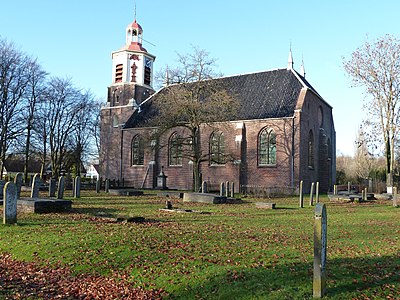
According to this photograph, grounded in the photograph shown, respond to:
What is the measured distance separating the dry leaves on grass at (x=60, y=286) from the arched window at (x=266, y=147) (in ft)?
91.9

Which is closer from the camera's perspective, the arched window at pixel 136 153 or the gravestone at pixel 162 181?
the gravestone at pixel 162 181

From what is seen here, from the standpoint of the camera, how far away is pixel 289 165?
3244 cm

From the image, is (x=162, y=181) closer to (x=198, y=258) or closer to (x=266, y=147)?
(x=266, y=147)

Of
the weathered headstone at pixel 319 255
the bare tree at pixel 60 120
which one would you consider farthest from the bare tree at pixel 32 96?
the weathered headstone at pixel 319 255

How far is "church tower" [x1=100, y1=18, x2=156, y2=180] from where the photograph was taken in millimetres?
43125

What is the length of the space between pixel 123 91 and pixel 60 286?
3878 cm

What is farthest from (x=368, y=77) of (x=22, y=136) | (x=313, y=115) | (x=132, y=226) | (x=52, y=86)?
(x=52, y=86)

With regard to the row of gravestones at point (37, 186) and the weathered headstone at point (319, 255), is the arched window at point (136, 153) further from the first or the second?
the weathered headstone at point (319, 255)

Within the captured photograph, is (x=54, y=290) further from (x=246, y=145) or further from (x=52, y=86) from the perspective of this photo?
(x=52, y=86)

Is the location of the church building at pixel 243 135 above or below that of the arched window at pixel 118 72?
below

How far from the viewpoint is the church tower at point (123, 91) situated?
141ft

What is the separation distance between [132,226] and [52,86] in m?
35.9

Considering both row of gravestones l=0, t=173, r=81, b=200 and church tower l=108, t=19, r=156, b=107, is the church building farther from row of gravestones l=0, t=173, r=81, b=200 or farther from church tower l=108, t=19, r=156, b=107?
row of gravestones l=0, t=173, r=81, b=200

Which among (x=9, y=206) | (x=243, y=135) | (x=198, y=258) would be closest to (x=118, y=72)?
(x=243, y=135)
